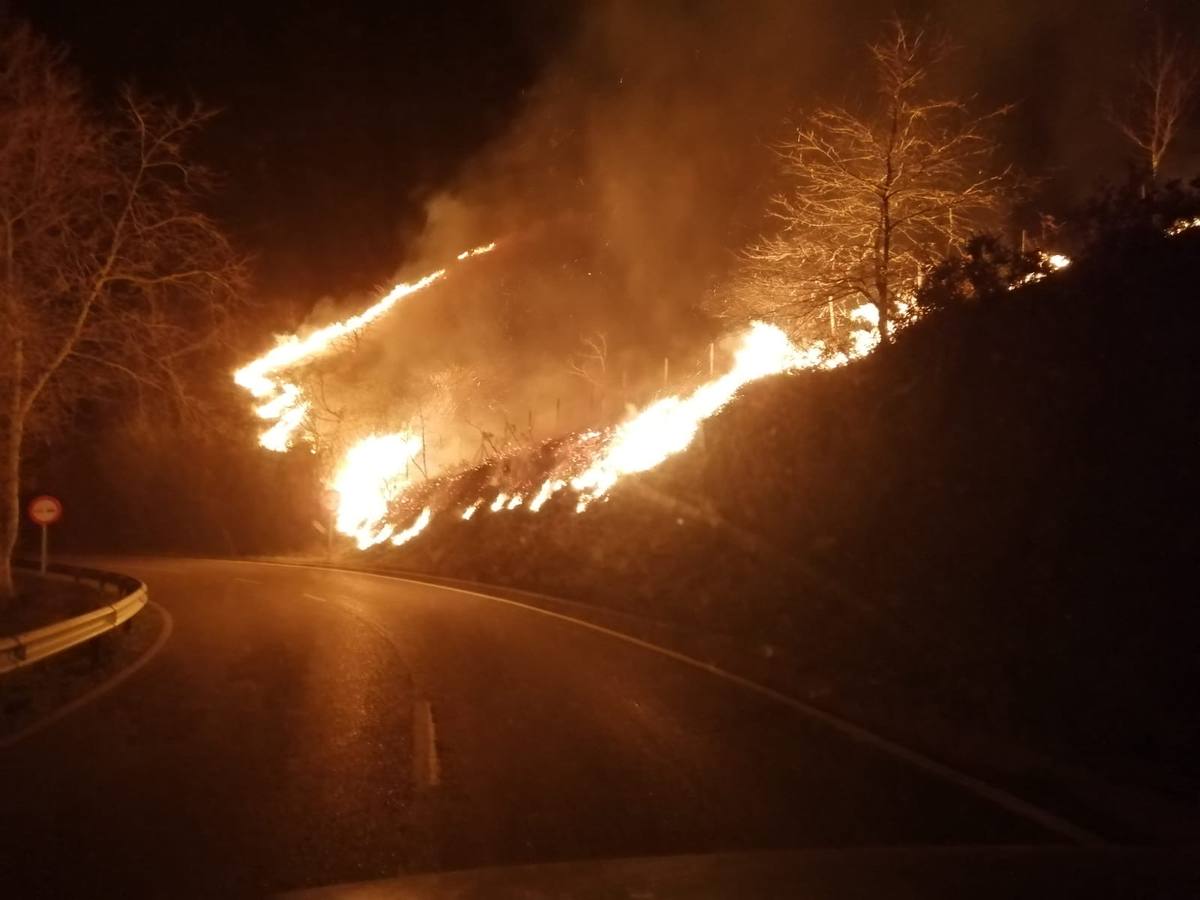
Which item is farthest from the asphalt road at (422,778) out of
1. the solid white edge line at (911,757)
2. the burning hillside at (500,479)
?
the burning hillside at (500,479)

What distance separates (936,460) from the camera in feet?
48.0

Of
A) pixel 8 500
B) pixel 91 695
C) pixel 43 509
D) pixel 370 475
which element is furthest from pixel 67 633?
pixel 370 475

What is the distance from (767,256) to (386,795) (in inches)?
712

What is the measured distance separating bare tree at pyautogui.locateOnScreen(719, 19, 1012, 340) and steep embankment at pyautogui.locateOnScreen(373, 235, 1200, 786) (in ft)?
13.3

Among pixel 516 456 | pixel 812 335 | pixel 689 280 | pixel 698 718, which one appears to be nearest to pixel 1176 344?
pixel 698 718

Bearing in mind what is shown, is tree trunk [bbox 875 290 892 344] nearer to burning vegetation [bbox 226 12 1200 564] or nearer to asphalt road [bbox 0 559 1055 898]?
burning vegetation [bbox 226 12 1200 564]

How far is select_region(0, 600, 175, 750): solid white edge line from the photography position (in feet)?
33.3

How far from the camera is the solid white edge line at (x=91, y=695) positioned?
1015 centimetres

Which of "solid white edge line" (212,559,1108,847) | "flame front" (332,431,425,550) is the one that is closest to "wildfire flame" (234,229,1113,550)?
"flame front" (332,431,425,550)

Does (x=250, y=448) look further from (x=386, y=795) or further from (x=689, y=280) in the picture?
(x=386, y=795)

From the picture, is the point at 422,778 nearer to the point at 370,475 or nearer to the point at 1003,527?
the point at 1003,527

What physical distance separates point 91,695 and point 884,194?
53.8 ft

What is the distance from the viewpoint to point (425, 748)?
934 centimetres

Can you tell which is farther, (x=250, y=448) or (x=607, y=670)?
(x=250, y=448)
